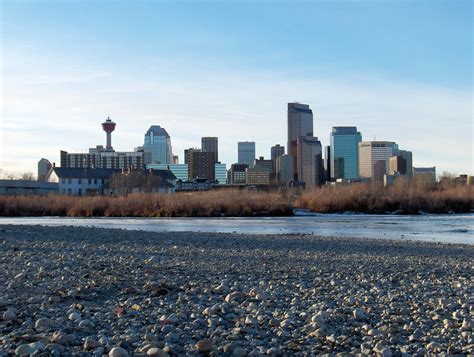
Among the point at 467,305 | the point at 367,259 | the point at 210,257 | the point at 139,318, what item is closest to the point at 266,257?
the point at 210,257

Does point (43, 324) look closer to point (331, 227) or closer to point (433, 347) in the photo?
point (433, 347)

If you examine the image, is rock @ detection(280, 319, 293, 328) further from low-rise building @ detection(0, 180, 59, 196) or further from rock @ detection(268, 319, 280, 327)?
low-rise building @ detection(0, 180, 59, 196)

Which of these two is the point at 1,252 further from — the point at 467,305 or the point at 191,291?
the point at 467,305

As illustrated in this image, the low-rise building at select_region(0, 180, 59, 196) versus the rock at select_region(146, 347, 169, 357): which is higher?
the low-rise building at select_region(0, 180, 59, 196)

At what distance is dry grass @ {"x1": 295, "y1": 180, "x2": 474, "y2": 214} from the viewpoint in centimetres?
6581

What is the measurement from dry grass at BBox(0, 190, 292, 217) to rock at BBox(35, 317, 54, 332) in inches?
2076

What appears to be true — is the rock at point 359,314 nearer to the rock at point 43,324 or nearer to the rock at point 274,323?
the rock at point 274,323

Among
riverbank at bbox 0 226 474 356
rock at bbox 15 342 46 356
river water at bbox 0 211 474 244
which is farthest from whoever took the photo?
river water at bbox 0 211 474 244

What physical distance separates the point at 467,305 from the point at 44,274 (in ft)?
22.3

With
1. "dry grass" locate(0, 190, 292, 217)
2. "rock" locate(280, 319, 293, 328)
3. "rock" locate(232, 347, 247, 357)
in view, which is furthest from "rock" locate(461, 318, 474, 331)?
"dry grass" locate(0, 190, 292, 217)

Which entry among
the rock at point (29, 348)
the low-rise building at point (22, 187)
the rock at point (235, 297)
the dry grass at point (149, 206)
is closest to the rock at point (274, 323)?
the rock at point (235, 297)

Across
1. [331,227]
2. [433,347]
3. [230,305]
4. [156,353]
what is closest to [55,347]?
[156,353]

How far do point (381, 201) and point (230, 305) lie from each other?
61135mm

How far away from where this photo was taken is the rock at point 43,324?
648 cm
